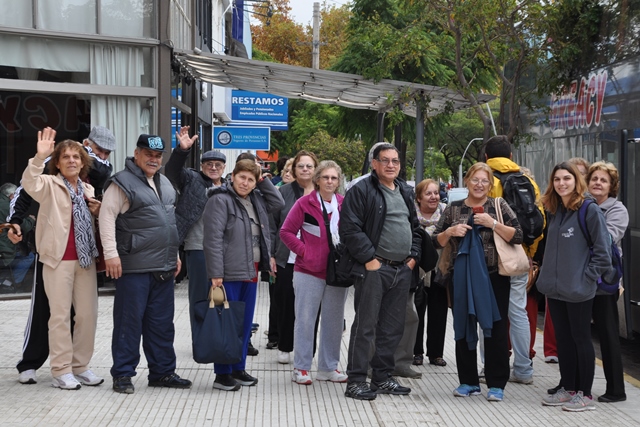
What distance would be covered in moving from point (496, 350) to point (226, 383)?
2031mm

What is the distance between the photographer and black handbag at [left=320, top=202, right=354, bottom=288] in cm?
725

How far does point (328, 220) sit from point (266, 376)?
1445 mm

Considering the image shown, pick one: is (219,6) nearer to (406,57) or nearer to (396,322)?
(406,57)

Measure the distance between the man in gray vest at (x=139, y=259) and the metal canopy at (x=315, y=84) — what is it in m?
6.18

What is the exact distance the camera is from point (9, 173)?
13531mm

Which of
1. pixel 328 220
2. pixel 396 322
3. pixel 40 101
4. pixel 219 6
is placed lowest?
pixel 396 322

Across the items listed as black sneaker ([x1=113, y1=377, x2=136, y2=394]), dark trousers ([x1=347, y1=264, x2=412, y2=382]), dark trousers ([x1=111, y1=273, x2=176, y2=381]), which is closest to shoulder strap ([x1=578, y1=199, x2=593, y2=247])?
dark trousers ([x1=347, y1=264, x2=412, y2=382])

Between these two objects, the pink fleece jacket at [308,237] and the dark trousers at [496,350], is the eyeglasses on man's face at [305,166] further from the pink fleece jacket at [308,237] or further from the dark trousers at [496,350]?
the dark trousers at [496,350]

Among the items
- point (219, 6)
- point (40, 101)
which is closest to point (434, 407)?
point (40, 101)

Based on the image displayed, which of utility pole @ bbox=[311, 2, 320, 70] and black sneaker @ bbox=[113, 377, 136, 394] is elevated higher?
utility pole @ bbox=[311, 2, 320, 70]

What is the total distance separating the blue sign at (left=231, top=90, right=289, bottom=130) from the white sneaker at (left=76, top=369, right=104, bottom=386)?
21716 millimetres

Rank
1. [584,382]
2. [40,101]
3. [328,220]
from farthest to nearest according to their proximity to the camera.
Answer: [40,101]
[328,220]
[584,382]

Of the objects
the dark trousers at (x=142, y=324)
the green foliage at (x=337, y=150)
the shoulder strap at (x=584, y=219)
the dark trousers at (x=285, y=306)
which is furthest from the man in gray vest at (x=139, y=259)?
the green foliage at (x=337, y=150)

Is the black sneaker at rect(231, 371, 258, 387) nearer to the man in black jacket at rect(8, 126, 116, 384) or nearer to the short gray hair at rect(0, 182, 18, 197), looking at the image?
the man in black jacket at rect(8, 126, 116, 384)
